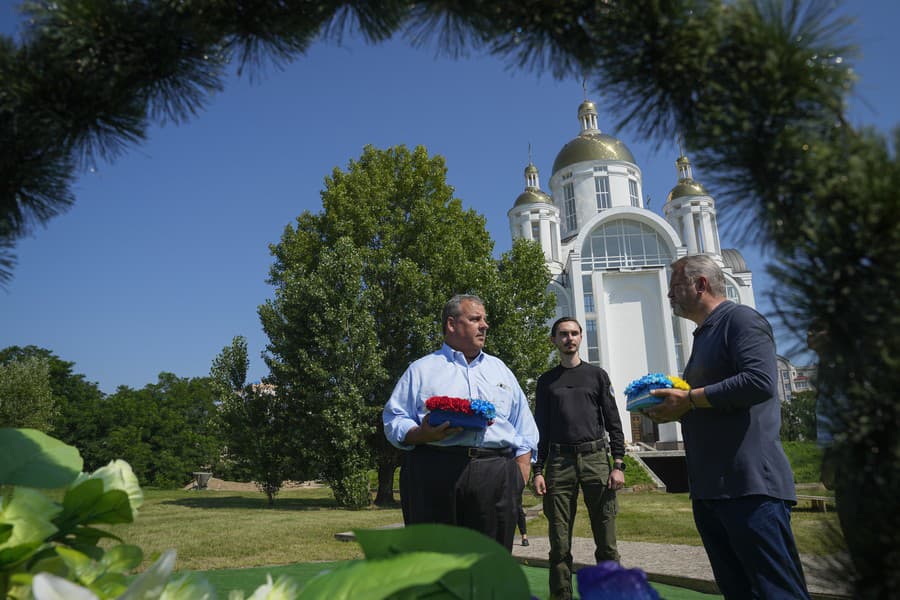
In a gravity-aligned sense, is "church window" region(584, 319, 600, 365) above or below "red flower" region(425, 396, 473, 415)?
above

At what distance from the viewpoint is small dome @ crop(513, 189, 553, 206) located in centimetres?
4616

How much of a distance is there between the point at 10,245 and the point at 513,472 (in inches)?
124

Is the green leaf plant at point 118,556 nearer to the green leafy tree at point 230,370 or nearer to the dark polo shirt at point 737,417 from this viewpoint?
the dark polo shirt at point 737,417

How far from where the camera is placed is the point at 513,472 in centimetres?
380

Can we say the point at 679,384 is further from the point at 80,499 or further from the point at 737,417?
the point at 80,499

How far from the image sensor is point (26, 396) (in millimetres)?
34781

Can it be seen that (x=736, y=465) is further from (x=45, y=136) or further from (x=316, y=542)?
(x=316, y=542)

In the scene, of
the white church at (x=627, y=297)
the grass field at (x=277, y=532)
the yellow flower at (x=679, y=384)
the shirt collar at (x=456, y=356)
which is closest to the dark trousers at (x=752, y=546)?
the yellow flower at (x=679, y=384)

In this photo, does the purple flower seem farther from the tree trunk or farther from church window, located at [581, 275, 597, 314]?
church window, located at [581, 275, 597, 314]

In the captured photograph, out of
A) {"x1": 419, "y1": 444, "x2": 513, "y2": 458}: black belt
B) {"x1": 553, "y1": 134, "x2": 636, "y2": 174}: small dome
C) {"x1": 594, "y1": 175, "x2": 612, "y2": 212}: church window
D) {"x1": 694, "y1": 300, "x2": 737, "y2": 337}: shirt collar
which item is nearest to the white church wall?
{"x1": 594, "y1": 175, "x2": 612, "y2": 212}: church window

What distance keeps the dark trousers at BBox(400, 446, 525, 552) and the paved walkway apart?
7.75 feet

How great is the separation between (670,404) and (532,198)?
146ft

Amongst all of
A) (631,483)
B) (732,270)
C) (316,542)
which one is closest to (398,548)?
(316,542)

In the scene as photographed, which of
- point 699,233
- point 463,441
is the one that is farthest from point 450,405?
point 699,233
